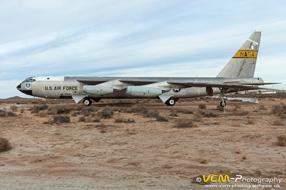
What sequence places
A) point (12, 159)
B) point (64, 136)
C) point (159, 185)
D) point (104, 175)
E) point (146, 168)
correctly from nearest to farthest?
point (159, 185)
point (104, 175)
point (146, 168)
point (12, 159)
point (64, 136)

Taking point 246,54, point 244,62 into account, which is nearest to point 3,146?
point 244,62

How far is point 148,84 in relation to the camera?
27.2m

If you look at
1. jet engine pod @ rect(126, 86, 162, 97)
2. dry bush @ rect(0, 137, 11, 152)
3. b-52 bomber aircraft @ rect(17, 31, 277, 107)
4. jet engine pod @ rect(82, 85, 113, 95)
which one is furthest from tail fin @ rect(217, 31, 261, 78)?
dry bush @ rect(0, 137, 11, 152)

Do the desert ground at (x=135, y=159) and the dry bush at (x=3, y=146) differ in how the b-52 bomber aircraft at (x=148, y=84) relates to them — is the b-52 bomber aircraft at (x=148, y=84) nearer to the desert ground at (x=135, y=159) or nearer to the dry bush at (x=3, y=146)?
the desert ground at (x=135, y=159)

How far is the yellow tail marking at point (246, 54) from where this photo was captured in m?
27.0

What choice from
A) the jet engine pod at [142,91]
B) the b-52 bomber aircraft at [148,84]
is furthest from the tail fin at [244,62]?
the jet engine pod at [142,91]

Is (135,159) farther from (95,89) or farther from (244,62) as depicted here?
(244,62)

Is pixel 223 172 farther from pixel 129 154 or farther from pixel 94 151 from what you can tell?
pixel 94 151

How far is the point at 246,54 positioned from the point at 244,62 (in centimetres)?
88

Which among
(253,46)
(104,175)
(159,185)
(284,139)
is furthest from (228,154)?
(253,46)

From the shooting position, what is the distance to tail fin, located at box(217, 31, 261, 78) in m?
26.8

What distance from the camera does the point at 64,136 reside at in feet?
35.7

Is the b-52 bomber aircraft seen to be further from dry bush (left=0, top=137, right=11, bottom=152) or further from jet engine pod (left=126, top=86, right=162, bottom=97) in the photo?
dry bush (left=0, top=137, right=11, bottom=152)

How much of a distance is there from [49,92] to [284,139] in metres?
23.4
